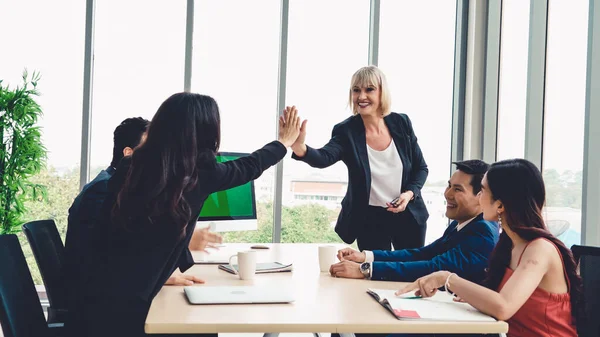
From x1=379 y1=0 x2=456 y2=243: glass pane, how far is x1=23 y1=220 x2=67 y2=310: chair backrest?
2.99 m

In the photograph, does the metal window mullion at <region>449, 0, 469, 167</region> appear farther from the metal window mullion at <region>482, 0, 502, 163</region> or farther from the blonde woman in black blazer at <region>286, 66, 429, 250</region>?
the blonde woman in black blazer at <region>286, 66, 429, 250</region>

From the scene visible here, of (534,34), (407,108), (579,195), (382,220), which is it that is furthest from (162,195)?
(407,108)

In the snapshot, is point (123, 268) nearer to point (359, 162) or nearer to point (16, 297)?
point (16, 297)

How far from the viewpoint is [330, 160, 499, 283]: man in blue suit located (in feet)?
6.71

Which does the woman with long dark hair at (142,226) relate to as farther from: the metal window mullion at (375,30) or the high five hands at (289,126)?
the metal window mullion at (375,30)

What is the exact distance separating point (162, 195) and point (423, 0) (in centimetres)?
364

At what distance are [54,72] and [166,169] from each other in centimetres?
335

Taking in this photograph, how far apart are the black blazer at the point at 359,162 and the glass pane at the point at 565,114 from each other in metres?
0.78

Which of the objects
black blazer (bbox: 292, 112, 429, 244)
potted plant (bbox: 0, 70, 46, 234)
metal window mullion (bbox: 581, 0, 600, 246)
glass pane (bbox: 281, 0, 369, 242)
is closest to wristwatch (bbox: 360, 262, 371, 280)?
black blazer (bbox: 292, 112, 429, 244)

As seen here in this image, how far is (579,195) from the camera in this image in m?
3.13

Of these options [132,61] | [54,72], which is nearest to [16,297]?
[132,61]

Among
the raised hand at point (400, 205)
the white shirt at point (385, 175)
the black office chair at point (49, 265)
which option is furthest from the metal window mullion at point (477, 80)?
the black office chair at point (49, 265)

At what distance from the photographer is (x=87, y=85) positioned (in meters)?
4.57

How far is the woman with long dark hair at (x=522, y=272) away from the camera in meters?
1.62
